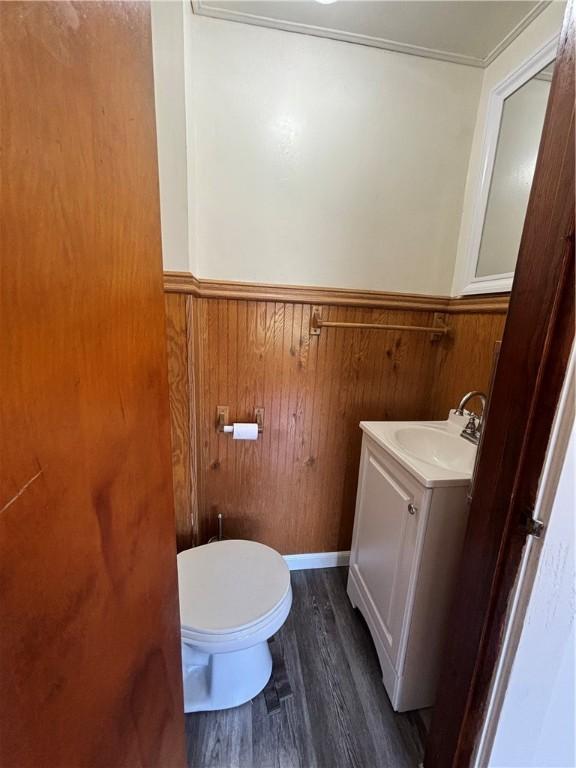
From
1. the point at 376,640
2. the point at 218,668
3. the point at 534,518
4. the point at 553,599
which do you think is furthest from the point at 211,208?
the point at 376,640

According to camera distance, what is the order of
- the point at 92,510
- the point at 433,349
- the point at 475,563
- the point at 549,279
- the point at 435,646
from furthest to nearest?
the point at 433,349
the point at 435,646
the point at 475,563
the point at 549,279
the point at 92,510

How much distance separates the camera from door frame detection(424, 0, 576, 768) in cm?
59

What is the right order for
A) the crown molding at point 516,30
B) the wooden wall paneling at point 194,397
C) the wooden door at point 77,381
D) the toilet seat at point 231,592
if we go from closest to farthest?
the wooden door at point 77,381 < the toilet seat at point 231,592 < the crown molding at point 516,30 < the wooden wall paneling at point 194,397

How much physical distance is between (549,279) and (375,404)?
1.14 meters

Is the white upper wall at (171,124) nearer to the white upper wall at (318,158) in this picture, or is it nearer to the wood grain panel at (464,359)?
the white upper wall at (318,158)

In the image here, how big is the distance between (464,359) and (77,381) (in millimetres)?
1563

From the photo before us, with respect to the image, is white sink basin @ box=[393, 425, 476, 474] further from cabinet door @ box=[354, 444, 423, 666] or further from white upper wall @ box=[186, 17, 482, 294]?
white upper wall @ box=[186, 17, 482, 294]

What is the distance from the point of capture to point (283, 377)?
1586mm

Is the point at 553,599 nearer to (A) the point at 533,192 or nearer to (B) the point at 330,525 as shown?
(A) the point at 533,192

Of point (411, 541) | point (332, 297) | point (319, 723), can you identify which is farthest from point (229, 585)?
point (332, 297)

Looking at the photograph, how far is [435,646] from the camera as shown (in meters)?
1.14

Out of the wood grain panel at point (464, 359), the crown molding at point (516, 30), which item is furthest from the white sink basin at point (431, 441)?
the crown molding at point (516, 30)

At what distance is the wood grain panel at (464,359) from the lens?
1.39 m

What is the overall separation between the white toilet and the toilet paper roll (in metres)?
0.45
